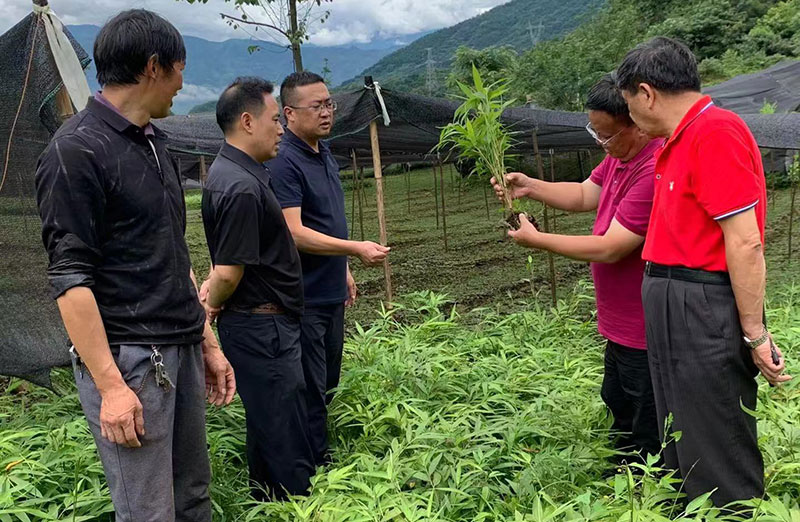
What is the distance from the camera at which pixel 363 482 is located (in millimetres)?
2168

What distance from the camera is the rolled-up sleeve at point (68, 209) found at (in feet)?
4.57

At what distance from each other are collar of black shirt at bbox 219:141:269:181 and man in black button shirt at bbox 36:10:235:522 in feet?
1.86

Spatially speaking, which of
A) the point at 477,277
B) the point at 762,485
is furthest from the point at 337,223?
the point at 477,277

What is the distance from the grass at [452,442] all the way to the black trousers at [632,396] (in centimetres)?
13

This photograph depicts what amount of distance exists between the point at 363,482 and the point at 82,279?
1.21 m

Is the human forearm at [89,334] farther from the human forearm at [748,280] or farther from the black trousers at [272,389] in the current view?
the human forearm at [748,280]

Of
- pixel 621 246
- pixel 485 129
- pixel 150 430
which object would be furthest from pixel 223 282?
pixel 621 246

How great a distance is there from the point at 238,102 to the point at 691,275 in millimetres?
1646

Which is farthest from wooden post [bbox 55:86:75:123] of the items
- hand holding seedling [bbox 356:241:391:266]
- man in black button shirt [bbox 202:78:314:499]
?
hand holding seedling [bbox 356:241:391:266]

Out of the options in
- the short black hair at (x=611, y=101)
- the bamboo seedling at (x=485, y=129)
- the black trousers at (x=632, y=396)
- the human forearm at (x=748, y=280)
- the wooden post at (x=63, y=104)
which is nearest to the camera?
the human forearm at (x=748, y=280)

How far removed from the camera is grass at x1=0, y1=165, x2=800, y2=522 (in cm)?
202

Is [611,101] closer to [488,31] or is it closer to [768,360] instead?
[768,360]

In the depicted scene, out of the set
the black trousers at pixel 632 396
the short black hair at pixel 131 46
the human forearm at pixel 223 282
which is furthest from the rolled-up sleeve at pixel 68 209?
the black trousers at pixel 632 396

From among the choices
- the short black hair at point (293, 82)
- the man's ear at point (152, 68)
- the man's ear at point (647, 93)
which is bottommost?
the man's ear at point (647, 93)
